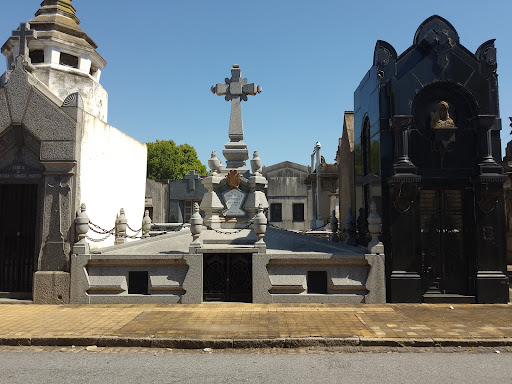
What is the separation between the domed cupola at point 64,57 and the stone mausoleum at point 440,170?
32.2 ft

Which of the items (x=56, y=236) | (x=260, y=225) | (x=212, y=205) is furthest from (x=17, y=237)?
(x=260, y=225)

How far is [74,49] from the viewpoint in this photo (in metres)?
14.7

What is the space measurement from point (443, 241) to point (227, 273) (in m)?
5.10

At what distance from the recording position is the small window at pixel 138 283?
10.0 m

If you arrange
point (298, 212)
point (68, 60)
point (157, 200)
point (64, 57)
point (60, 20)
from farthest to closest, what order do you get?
1. point (298, 212)
2. point (157, 200)
3. point (60, 20)
4. point (68, 60)
5. point (64, 57)

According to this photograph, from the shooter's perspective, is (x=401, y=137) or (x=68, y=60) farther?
(x=68, y=60)

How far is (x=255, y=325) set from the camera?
767 centimetres

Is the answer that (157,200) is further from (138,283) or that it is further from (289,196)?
(138,283)

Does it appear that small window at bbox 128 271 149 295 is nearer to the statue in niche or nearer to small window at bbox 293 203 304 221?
the statue in niche

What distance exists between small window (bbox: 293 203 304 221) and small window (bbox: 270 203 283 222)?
45.1 inches

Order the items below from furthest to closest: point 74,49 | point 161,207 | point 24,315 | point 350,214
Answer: point 161,207 < point 74,49 < point 350,214 < point 24,315

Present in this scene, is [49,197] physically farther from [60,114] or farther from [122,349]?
[122,349]

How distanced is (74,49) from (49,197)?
6933mm

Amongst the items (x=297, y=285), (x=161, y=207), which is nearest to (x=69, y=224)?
(x=297, y=285)
